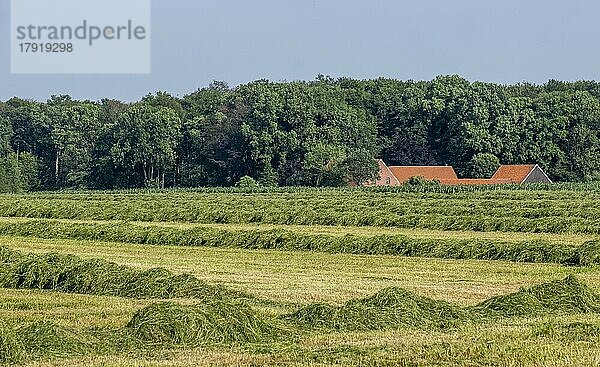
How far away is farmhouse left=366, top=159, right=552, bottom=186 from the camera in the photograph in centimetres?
10194

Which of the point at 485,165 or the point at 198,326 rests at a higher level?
the point at 485,165

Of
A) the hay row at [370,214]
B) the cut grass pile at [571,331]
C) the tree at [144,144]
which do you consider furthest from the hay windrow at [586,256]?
the tree at [144,144]

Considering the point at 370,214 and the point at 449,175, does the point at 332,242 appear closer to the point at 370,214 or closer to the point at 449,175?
the point at 370,214

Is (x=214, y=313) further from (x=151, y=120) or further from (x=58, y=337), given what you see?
(x=151, y=120)

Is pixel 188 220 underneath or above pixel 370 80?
underneath

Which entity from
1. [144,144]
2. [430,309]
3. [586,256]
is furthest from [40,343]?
[144,144]

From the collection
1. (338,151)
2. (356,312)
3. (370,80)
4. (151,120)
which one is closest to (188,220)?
(356,312)

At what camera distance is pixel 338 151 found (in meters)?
105

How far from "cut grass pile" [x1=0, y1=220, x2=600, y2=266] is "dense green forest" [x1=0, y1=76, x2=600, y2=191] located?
62665mm

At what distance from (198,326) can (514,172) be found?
92.2 m

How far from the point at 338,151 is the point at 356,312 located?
88096 millimetres

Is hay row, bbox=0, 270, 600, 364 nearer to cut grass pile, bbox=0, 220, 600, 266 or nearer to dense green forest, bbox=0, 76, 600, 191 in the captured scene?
cut grass pile, bbox=0, 220, 600, 266

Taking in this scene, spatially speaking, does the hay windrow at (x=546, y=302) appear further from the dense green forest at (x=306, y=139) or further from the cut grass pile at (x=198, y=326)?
the dense green forest at (x=306, y=139)

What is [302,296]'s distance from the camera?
2080cm
